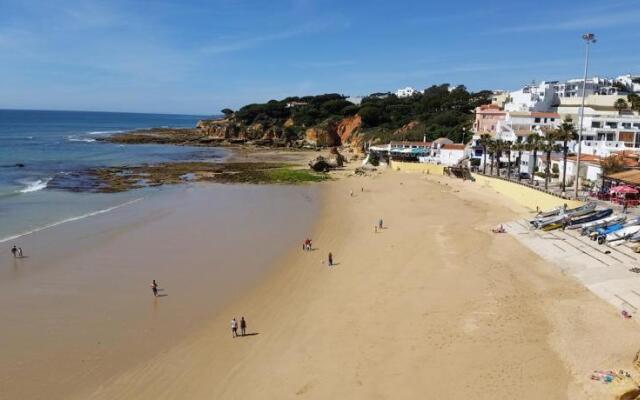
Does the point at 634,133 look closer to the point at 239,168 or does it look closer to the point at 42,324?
the point at 239,168

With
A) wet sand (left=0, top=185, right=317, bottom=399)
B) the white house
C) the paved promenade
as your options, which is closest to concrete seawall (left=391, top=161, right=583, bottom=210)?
the paved promenade

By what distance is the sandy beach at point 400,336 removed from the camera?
13.6m

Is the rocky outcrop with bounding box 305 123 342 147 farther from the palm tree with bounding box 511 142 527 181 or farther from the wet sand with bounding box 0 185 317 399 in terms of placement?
the wet sand with bounding box 0 185 317 399

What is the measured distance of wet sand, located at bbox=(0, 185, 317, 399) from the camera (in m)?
15.2

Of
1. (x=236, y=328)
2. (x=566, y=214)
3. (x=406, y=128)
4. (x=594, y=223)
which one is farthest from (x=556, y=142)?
(x=406, y=128)

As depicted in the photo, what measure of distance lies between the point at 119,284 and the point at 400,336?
12.1 metres

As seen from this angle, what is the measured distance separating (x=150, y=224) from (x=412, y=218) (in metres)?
16.9

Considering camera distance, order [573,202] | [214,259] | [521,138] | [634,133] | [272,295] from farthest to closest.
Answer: [521,138] < [634,133] < [573,202] < [214,259] < [272,295]

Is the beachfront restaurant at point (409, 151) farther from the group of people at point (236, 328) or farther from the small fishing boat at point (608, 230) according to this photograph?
the group of people at point (236, 328)

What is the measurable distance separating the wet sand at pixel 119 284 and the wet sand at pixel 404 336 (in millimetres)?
1151

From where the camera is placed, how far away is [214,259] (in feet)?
82.8

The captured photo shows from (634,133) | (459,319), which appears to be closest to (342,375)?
(459,319)

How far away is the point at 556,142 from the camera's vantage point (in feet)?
149

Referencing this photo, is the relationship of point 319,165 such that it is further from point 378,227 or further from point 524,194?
point 378,227
